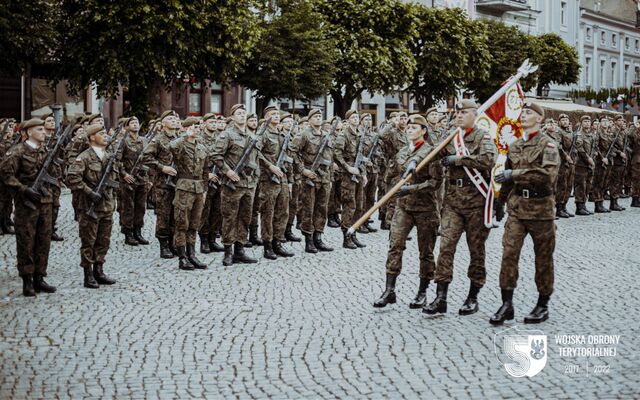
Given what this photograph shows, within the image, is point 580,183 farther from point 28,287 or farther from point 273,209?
point 28,287

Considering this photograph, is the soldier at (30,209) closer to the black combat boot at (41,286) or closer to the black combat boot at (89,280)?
the black combat boot at (41,286)

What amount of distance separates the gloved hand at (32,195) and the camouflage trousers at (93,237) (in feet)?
2.03

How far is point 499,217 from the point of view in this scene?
9.66 m

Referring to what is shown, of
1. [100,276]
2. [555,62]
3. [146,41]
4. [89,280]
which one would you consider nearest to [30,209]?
[89,280]

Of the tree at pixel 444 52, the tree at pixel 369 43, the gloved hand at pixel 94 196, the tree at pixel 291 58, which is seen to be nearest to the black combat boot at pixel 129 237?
the gloved hand at pixel 94 196

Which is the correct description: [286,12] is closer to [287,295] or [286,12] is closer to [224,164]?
[224,164]

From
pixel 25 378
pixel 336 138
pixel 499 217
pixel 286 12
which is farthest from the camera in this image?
pixel 286 12

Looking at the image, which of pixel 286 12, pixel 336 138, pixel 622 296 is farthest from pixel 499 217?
pixel 286 12

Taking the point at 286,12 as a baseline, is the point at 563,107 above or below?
below

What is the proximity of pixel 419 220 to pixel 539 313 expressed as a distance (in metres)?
1.54

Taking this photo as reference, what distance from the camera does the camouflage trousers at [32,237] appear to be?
10.8 m

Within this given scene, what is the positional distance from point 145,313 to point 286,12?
2337cm

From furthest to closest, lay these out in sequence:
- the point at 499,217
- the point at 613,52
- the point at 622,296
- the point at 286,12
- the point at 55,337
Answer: the point at 613,52 < the point at 286,12 < the point at 622,296 < the point at 499,217 < the point at 55,337

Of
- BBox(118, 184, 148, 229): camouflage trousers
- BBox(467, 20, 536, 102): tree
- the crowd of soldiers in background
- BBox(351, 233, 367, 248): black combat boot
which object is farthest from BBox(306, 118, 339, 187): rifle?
BBox(467, 20, 536, 102): tree
